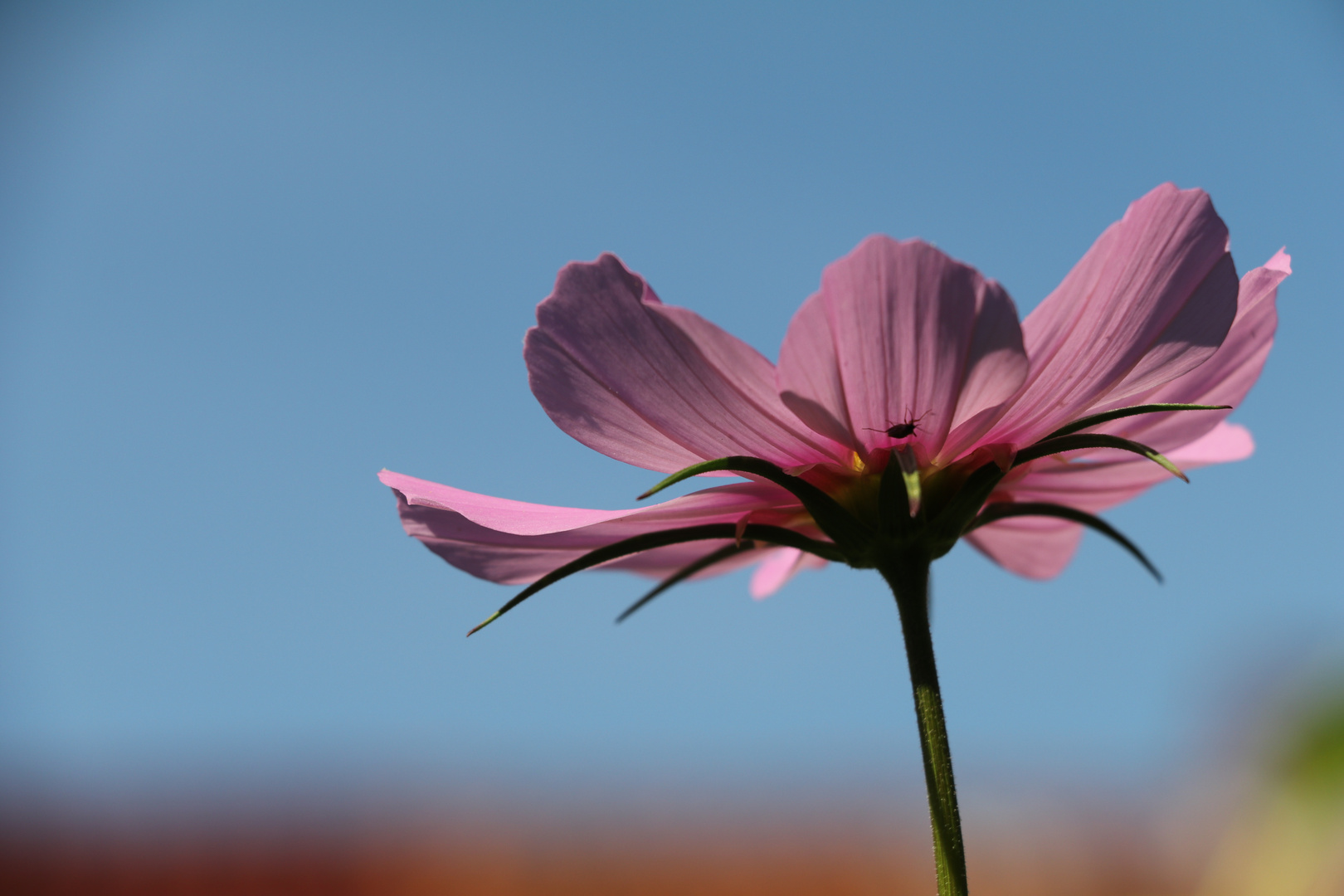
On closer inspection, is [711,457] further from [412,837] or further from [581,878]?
[412,837]

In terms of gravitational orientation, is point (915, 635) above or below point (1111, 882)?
above

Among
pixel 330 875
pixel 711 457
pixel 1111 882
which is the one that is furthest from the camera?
pixel 330 875

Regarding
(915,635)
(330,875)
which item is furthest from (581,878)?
(915,635)

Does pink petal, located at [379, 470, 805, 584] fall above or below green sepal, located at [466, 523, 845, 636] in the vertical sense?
above

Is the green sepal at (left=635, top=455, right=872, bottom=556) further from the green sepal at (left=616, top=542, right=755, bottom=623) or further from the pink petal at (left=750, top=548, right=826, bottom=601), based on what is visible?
the pink petal at (left=750, top=548, right=826, bottom=601)

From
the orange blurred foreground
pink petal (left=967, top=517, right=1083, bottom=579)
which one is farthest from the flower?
the orange blurred foreground

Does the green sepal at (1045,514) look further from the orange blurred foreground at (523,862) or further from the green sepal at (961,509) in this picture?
the orange blurred foreground at (523,862)

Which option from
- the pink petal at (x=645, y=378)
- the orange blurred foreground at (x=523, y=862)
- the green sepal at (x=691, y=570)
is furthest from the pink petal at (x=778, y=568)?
the orange blurred foreground at (x=523, y=862)
